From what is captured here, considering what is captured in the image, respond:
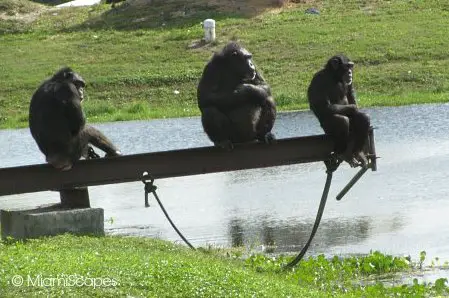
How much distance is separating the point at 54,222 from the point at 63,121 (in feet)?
3.44

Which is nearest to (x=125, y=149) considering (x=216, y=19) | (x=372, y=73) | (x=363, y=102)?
(x=363, y=102)

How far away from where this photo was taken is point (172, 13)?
45.6 m

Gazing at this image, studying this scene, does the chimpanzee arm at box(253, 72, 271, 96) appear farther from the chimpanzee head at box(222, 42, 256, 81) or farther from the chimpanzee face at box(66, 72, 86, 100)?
the chimpanzee face at box(66, 72, 86, 100)

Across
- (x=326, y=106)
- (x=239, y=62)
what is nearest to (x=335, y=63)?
(x=326, y=106)

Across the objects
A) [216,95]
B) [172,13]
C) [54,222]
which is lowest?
[172,13]

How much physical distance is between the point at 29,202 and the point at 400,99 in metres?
14.5

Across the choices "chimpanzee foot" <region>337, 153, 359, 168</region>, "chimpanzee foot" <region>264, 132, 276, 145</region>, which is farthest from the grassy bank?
"chimpanzee foot" <region>264, 132, 276, 145</region>

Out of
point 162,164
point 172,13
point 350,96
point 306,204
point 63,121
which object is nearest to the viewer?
point 162,164

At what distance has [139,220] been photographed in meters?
15.7

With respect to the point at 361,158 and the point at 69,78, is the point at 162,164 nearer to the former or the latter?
the point at 69,78

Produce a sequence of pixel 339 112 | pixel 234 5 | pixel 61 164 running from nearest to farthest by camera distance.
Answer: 1. pixel 61 164
2. pixel 339 112
3. pixel 234 5

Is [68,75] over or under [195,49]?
over

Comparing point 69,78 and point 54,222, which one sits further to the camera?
point 69,78

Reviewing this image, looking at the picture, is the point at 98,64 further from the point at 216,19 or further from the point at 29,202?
the point at 29,202
